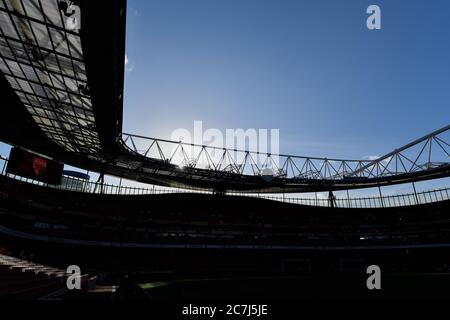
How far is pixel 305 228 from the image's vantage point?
191ft

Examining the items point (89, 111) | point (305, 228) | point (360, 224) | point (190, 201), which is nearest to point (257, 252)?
point (305, 228)

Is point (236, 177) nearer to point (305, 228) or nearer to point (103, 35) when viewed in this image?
point (305, 228)

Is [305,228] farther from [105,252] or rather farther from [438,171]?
[105,252]

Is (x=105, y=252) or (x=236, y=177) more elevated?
(x=236, y=177)

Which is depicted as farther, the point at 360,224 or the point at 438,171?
the point at 360,224
